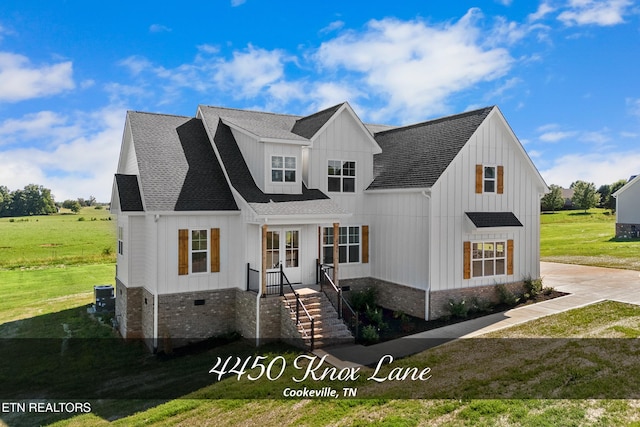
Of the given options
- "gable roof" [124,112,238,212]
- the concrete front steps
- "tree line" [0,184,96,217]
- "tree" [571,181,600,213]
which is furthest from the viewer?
"tree" [571,181,600,213]

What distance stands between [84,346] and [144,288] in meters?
2.92

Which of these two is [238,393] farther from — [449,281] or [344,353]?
[449,281]

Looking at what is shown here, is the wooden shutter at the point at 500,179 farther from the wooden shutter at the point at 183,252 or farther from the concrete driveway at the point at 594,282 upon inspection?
the wooden shutter at the point at 183,252

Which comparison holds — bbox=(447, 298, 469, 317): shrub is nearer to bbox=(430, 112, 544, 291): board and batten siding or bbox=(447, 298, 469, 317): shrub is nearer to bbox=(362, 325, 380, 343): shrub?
bbox=(430, 112, 544, 291): board and batten siding

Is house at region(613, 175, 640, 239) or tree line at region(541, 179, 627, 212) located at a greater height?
tree line at region(541, 179, 627, 212)

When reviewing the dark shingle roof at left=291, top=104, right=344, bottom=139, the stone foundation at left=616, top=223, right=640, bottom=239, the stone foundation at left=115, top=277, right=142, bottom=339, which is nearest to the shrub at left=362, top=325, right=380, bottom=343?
the dark shingle roof at left=291, top=104, right=344, bottom=139

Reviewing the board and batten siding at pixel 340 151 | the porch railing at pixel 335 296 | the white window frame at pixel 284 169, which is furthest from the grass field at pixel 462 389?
the board and batten siding at pixel 340 151

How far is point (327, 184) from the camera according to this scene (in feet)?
63.0

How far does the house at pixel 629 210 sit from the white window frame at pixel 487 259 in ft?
105

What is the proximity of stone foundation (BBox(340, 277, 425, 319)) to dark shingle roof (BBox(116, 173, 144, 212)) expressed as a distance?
855 cm

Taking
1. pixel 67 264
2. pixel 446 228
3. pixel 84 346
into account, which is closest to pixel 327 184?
pixel 446 228

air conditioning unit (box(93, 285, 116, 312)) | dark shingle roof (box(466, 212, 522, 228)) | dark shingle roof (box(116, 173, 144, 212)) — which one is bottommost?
air conditioning unit (box(93, 285, 116, 312))

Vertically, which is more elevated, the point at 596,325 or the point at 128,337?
the point at 596,325

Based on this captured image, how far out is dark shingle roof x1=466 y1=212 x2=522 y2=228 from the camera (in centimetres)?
1772
